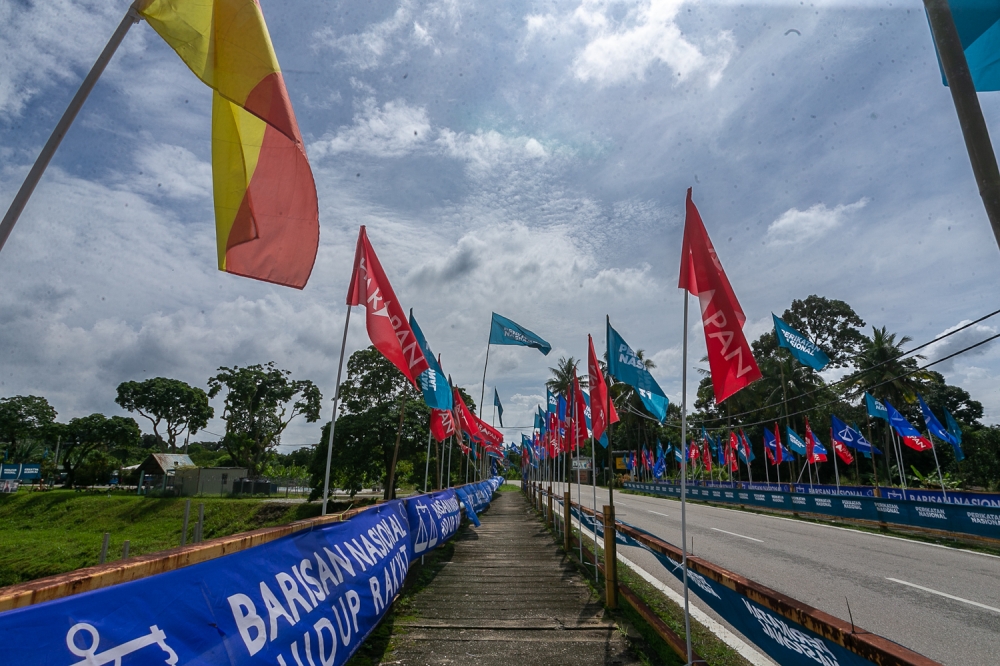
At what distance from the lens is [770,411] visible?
138ft

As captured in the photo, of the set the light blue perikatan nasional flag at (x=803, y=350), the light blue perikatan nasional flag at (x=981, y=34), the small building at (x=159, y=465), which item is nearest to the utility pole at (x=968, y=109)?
the light blue perikatan nasional flag at (x=981, y=34)

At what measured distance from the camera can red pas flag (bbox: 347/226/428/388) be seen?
735 centimetres

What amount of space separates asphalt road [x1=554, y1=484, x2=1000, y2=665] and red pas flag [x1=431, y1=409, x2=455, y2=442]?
5.12 m

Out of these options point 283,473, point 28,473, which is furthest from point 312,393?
point 28,473

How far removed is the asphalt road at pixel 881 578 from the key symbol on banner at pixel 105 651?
7.12 m

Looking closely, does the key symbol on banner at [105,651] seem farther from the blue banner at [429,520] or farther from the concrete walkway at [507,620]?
the blue banner at [429,520]

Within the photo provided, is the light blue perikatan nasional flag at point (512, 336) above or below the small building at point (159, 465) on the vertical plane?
above

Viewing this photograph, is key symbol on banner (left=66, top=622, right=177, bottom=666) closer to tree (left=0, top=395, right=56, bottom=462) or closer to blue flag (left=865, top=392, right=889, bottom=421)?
blue flag (left=865, top=392, right=889, bottom=421)

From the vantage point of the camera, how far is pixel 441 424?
46.5ft

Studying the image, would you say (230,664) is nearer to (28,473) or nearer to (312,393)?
(312,393)

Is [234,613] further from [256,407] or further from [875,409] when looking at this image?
[256,407]

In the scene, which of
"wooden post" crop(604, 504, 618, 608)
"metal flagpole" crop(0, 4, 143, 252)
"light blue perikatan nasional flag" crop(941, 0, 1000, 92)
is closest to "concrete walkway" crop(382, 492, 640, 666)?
"wooden post" crop(604, 504, 618, 608)

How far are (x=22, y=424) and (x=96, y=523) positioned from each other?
45395mm

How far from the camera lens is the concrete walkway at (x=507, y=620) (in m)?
4.88
